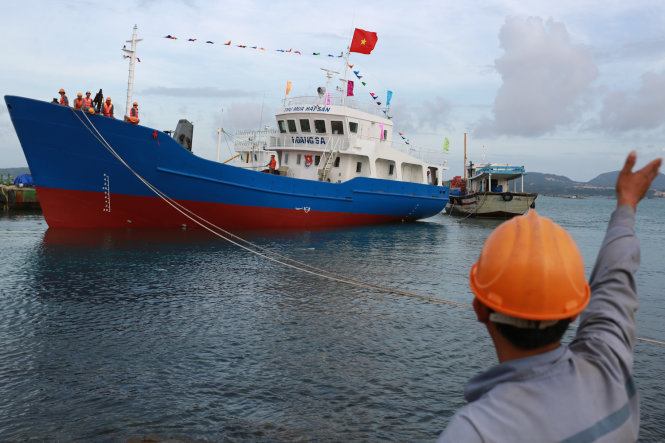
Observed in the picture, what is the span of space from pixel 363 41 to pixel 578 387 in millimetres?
22168

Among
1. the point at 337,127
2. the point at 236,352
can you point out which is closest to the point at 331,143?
the point at 337,127

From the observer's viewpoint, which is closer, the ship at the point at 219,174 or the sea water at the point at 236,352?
the sea water at the point at 236,352

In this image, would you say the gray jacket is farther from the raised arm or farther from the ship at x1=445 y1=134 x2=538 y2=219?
the ship at x1=445 y1=134 x2=538 y2=219

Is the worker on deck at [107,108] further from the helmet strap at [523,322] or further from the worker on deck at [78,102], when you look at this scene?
the helmet strap at [523,322]

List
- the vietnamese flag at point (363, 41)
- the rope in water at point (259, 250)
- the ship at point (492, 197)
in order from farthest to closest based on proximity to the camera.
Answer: the ship at point (492, 197) < the vietnamese flag at point (363, 41) < the rope in water at point (259, 250)

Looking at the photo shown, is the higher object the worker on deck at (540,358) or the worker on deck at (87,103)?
the worker on deck at (87,103)

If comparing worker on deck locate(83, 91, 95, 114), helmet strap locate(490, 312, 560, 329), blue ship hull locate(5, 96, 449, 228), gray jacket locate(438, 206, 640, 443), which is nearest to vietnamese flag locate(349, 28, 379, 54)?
blue ship hull locate(5, 96, 449, 228)

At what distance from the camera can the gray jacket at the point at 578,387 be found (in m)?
1.06

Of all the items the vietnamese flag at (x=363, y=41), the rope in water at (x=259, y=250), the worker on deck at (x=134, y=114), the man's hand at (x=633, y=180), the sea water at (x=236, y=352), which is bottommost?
the sea water at (x=236, y=352)

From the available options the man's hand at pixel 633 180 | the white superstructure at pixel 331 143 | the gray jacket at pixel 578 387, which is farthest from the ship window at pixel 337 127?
the gray jacket at pixel 578 387

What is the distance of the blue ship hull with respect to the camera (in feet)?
47.4

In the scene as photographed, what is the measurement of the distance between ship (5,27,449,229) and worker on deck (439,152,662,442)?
15522 millimetres

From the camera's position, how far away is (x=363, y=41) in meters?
21.7

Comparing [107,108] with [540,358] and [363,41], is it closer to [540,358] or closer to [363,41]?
[363,41]
